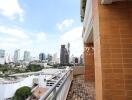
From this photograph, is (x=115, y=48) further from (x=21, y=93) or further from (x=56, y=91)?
(x=21, y=93)

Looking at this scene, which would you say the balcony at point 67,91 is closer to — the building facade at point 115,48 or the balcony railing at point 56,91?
the balcony railing at point 56,91

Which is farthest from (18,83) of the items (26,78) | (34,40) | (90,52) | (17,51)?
(17,51)

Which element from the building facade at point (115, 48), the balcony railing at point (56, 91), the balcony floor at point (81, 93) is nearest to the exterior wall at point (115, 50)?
the building facade at point (115, 48)

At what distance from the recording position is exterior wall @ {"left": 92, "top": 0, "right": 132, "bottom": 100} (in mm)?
2889

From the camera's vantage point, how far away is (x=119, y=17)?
298 cm

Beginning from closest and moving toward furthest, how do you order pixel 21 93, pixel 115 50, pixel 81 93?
1. pixel 115 50
2. pixel 81 93
3. pixel 21 93


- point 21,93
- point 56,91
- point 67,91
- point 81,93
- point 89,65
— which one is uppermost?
point 89,65

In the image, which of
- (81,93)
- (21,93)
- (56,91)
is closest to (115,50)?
(56,91)

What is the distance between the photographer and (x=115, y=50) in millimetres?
2939

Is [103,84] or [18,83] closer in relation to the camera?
[103,84]

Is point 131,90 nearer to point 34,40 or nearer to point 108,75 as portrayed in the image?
point 108,75

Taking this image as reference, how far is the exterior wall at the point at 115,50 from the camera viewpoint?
2889 mm

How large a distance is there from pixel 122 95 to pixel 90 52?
728cm

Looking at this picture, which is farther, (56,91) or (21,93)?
(21,93)
